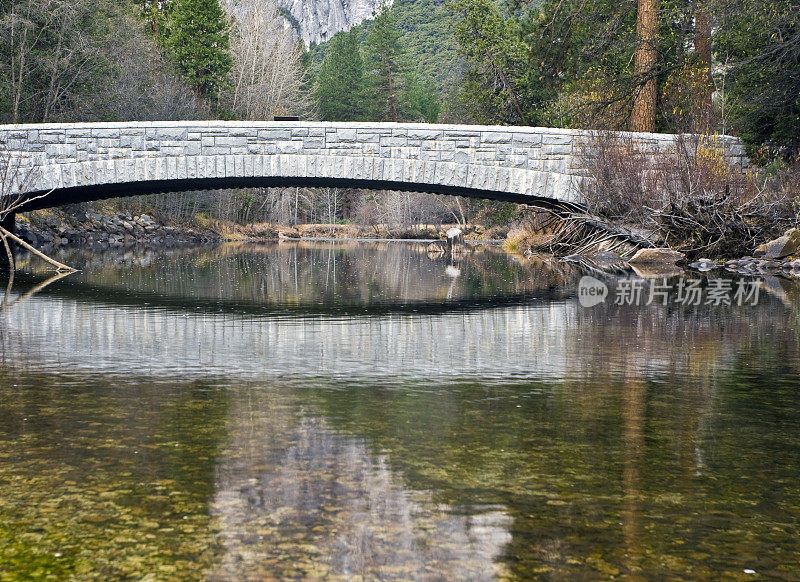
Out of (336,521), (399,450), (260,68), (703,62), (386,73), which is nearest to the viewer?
(336,521)

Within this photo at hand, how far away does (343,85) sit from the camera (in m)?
73.1

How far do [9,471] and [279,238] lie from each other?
46770 millimetres

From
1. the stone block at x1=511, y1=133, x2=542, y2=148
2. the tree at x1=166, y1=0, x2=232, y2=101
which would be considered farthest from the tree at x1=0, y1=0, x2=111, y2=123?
the stone block at x1=511, y1=133, x2=542, y2=148

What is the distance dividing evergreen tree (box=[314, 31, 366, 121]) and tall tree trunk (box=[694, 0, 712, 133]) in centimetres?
4986

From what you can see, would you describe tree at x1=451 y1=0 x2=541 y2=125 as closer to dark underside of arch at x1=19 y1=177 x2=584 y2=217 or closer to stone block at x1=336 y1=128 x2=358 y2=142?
dark underside of arch at x1=19 y1=177 x2=584 y2=217

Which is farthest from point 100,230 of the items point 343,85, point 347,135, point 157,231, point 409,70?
point 409,70

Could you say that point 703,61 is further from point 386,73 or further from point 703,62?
point 386,73

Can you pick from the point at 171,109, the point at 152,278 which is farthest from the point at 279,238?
the point at 152,278

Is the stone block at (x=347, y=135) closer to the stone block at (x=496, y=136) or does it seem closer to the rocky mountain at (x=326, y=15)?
the stone block at (x=496, y=136)

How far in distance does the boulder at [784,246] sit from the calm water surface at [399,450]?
8698 millimetres

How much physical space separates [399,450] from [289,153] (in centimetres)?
1622

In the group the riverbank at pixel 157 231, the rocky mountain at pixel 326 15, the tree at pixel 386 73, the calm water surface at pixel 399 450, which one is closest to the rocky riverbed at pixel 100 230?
the riverbank at pixel 157 231

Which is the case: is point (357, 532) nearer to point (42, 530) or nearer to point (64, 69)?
point (42, 530)

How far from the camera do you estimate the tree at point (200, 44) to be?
47.8 metres
